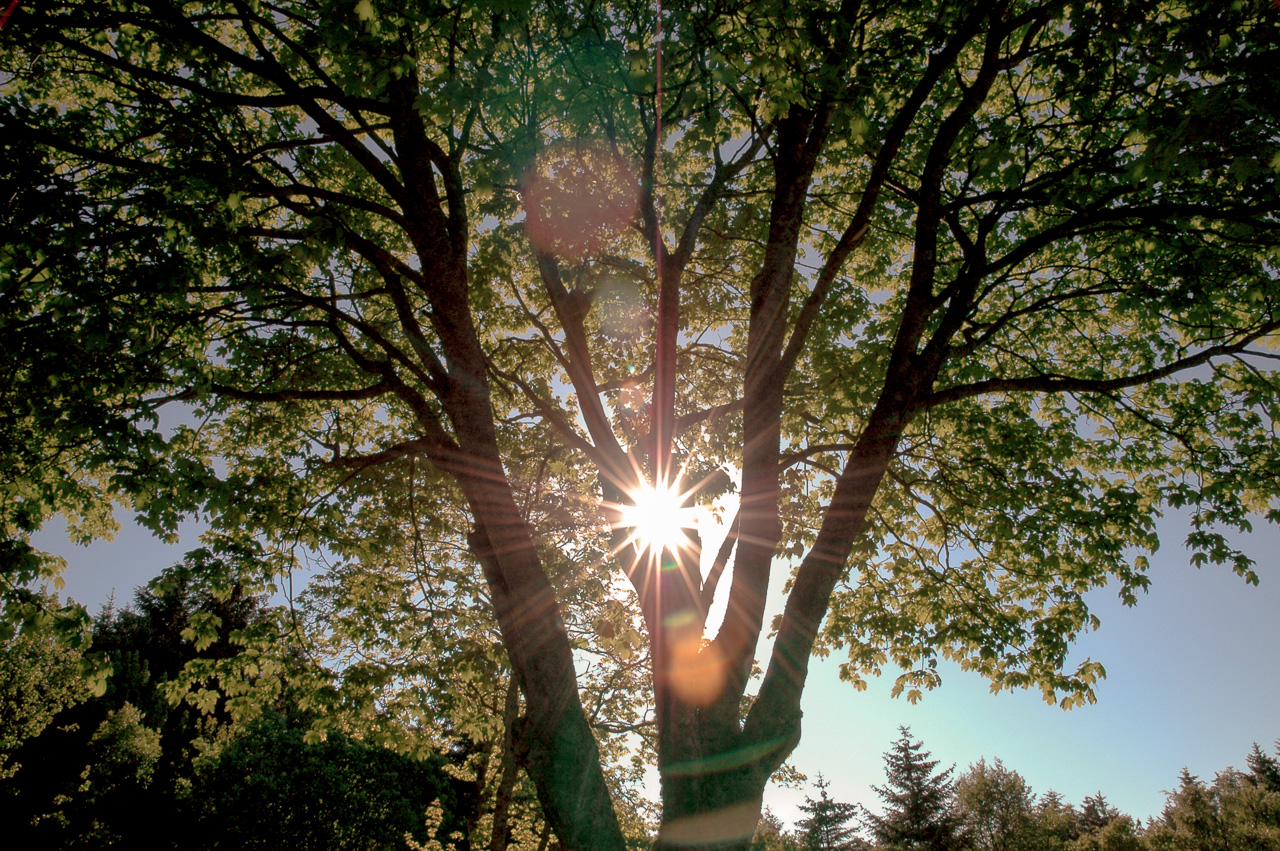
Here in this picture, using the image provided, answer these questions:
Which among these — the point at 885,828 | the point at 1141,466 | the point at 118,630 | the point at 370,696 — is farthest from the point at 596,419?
the point at 118,630

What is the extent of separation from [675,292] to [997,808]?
193 feet

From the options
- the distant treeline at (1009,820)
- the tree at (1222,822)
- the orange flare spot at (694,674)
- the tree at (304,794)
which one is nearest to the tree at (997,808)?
the distant treeline at (1009,820)

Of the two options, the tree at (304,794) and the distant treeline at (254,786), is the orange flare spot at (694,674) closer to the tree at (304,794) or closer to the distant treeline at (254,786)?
the distant treeline at (254,786)

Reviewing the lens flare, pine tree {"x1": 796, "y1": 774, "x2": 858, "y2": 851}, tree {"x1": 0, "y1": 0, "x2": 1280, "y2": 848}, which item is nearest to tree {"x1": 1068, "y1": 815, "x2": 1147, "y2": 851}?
pine tree {"x1": 796, "y1": 774, "x2": 858, "y2": 851}

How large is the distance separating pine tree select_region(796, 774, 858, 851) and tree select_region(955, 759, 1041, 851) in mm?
7843

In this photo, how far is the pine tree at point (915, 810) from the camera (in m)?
34.9

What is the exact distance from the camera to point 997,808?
4534 centimetres

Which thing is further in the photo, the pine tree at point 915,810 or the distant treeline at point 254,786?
the pine tree at point 915,810

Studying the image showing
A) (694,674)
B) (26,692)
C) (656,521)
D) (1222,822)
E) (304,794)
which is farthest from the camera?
(1222,822)

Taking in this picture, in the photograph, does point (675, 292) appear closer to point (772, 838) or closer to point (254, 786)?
point (254, 786)

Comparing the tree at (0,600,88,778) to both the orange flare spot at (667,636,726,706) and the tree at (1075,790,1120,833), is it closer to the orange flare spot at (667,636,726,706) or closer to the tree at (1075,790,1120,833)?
the orange flare spot at (667,636,726,706)

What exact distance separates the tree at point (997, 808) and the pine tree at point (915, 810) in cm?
393

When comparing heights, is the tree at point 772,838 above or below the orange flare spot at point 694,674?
below

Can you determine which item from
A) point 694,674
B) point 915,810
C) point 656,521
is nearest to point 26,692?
point 656,521
